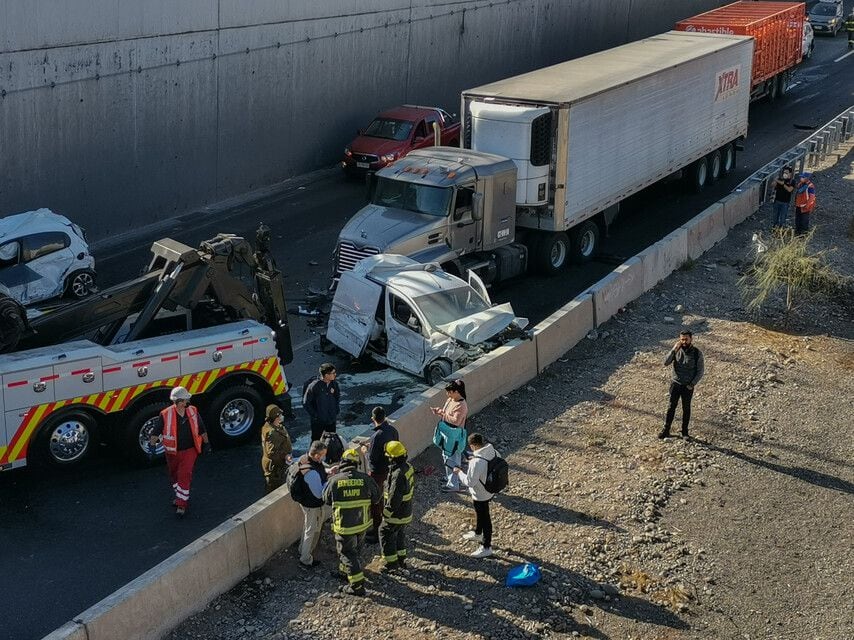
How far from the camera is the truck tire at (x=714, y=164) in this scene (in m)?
28.1

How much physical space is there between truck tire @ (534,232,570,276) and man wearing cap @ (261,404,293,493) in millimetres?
10126

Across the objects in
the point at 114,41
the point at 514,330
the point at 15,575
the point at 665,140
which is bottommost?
the point at 15,575

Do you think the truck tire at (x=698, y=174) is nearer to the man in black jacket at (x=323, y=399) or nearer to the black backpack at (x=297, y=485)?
the man in black jacket at (x=323, y=399)

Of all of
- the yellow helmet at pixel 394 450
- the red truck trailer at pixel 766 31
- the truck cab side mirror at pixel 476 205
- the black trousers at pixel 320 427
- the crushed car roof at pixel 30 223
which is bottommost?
the black trousers at pixel 320 427

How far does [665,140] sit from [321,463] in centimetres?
1576

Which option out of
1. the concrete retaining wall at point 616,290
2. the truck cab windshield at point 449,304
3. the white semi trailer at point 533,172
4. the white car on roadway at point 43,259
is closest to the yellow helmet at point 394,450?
the truck cab windshield at point 449,304

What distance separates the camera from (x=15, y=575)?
1112 cm

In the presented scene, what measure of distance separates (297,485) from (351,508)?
2.26 feet

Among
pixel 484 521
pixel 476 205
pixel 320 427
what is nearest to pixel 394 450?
pixel 484 521

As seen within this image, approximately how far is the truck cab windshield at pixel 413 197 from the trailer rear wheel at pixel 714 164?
36.2ft

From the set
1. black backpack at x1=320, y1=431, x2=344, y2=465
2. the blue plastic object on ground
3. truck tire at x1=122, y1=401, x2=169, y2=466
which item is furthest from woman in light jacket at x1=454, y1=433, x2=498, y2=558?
truck tire at x1=122, y1=401, x2=169, y2=466

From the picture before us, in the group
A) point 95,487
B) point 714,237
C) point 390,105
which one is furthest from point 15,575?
point 390,105

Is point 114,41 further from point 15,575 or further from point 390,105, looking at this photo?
point 15,575

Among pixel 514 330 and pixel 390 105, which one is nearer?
pixel 514 330
